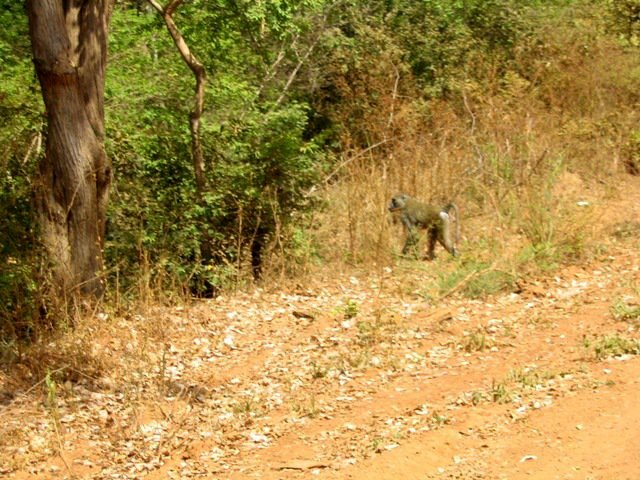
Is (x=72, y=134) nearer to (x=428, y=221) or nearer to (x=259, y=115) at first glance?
(x=259, y=115)

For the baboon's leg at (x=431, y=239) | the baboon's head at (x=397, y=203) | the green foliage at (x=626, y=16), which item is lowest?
the baboon's leg at (x=431, y=239)

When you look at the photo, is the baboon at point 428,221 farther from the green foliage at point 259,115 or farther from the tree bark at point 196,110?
the tree bark at point 196,110

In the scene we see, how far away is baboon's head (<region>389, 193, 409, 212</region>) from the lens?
1175cm

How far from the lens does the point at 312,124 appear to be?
17375mm

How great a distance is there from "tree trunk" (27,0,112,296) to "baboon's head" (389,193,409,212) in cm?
362

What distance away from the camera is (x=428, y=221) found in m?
11.7

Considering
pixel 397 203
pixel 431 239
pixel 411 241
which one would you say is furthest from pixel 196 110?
pixel 431 239

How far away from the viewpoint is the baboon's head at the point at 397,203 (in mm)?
11750

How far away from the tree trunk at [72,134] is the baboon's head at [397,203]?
3617 millimetres

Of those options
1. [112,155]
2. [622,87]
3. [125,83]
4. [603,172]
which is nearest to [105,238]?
[112,155]

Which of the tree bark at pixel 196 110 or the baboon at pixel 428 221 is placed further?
the baboon at pixel 428 221

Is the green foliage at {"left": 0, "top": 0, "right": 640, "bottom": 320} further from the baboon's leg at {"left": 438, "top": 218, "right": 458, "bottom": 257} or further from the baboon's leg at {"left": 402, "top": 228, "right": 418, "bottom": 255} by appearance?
the baboon's leg at {"left": 402, "top": 228, "right": 418, "bottom": 255}

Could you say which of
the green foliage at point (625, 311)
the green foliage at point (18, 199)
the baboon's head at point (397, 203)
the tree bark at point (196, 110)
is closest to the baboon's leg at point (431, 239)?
the baboon's head at point (397, 203)

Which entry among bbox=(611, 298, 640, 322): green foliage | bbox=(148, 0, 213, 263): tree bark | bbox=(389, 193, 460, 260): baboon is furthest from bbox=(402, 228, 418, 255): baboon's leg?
bbox=(611, 298, 640, 322): green foliage
